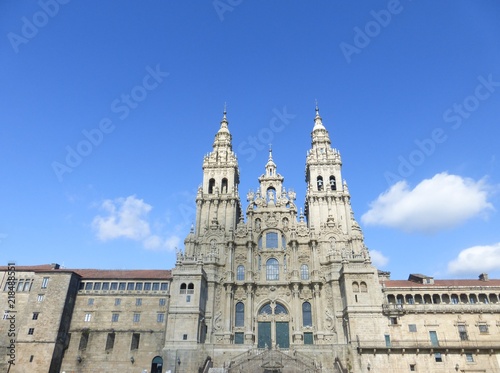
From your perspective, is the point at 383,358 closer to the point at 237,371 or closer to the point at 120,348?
the point at 237,371

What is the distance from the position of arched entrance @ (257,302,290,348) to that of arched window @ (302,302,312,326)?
210 cm

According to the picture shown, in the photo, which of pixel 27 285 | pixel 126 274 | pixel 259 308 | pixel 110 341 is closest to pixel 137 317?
pixel 110 341

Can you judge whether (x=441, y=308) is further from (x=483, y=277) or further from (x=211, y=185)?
Answer: (x=211, y=185)

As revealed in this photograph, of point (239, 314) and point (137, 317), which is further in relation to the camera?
point (239, 314)

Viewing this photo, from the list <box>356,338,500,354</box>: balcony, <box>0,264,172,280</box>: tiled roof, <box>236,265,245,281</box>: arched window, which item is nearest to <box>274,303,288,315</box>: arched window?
<box>236,265,245,281</box>: arched window

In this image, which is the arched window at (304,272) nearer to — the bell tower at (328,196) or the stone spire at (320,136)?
the bell tower at (328,196)

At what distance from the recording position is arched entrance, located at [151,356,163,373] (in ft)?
153

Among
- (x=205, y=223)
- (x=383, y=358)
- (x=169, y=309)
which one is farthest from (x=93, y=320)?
(x=383, y=358)

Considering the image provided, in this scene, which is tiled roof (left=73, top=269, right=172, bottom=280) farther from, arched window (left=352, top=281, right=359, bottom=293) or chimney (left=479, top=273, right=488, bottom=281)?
chimney (left=479, top=273, right=488, bottom=281)

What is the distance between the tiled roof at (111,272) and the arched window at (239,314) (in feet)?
33.1

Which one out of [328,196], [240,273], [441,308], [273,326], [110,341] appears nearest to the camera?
[441,308]

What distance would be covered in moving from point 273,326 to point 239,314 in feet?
15.7

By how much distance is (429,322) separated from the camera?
44.9 metres

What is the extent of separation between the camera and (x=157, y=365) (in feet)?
154
